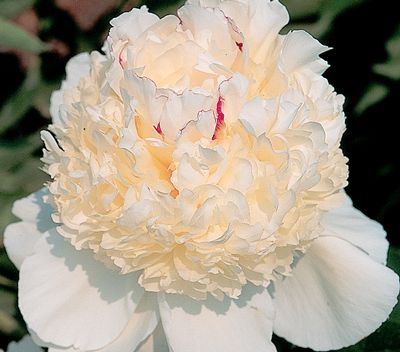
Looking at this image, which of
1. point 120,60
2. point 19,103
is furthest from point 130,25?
point 19,103

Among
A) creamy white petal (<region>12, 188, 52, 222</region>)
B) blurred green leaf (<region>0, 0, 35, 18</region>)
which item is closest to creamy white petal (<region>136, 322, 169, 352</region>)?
creamy white petal (<region>12, 188, 52, 222</region>)

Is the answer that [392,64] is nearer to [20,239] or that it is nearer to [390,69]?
[390,69]

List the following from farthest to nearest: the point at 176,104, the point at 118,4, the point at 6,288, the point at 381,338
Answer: the point at 118,4 → the point at 6,288 → the point at 381,338 → the point at 176,104

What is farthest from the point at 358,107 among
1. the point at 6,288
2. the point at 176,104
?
the point at 176,104

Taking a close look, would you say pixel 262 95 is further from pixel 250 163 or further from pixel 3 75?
pixel 3 75

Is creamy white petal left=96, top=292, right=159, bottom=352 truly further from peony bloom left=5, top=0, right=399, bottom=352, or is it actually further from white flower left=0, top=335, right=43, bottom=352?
white flower left=0, top=335, right=43, bottom=352

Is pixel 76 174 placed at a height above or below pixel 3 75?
above
